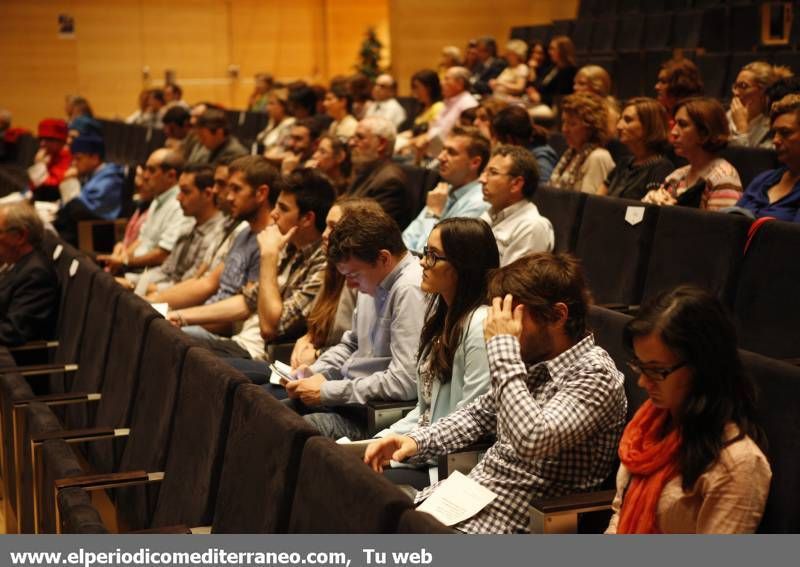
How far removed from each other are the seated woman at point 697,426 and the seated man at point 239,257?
2.42 metres

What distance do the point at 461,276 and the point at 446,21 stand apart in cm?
965

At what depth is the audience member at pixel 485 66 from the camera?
859cm

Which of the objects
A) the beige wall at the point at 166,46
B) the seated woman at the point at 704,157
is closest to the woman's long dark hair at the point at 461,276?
the seated woman at the point at 704,157

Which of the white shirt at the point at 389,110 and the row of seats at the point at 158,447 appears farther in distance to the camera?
the white shirt at the point at 389,110

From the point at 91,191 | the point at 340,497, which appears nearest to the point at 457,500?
the point at 340,497

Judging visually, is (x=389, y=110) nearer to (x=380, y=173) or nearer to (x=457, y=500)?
(x=380, y=173)

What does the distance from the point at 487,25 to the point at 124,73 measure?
484 centimetres

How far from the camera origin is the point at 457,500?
6.53ft

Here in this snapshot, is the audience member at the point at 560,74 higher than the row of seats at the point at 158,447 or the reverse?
higher

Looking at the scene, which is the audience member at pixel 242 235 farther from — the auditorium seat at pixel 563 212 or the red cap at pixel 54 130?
the red cap at pixel 54 130
